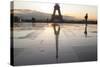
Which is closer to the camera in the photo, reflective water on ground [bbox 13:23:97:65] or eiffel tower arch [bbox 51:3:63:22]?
reflective water on ground [bbox 13:23:97:65]

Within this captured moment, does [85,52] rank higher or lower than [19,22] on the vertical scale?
lower

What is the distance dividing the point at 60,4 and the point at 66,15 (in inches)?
7.2

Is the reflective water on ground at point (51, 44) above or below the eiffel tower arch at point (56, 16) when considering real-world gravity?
below

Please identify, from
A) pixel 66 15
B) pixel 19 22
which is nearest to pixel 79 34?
pixel 66 15

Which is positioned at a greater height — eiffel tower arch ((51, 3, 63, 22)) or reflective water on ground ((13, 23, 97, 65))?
eiffel tower arch ((51, 3, 63, 22))

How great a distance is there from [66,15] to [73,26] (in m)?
0.20

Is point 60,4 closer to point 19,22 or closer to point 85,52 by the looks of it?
point 19,22

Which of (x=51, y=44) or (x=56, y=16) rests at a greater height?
(x=56, y=16)

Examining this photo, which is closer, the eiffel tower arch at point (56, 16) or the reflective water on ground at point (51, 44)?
the reflective water on ground at point (51, 44)

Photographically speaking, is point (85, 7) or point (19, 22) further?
point (85, 7)

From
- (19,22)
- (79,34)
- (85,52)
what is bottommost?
(85,52)
